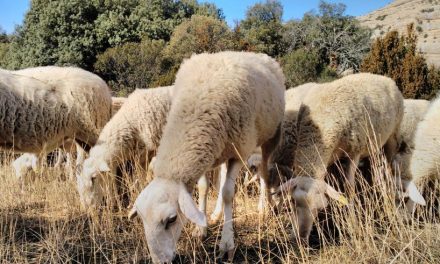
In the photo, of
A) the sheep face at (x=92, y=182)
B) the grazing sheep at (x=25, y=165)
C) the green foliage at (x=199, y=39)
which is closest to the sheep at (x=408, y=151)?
the sheep face at (x=92, y=182)

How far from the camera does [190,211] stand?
3.16 m

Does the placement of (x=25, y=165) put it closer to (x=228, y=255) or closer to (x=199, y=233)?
(x=199, y=233)

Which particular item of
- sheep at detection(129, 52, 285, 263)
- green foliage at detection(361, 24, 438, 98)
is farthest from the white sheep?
green foliage at detection(361, 24, 438, 98)

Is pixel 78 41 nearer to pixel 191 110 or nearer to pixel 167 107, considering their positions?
pixel 167 107

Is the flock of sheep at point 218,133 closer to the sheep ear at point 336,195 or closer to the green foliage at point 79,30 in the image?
the sheep ear at point 336,195

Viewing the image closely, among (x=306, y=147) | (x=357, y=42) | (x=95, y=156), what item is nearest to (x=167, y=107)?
(x=95, y=156)

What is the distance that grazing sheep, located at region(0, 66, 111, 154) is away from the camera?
18.1 ft

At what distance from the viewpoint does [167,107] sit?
5.99 metres

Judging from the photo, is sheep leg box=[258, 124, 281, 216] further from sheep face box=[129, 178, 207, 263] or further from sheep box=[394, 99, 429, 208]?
sheep face box=[129, 178, 207, 263]

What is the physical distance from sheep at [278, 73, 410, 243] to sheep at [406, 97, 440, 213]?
1.31 feet

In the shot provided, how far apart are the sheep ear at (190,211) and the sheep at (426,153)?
111 inches

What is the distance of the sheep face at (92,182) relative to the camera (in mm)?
5176

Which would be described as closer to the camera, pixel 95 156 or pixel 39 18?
pixel 95 156

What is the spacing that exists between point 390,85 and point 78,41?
3001cm
